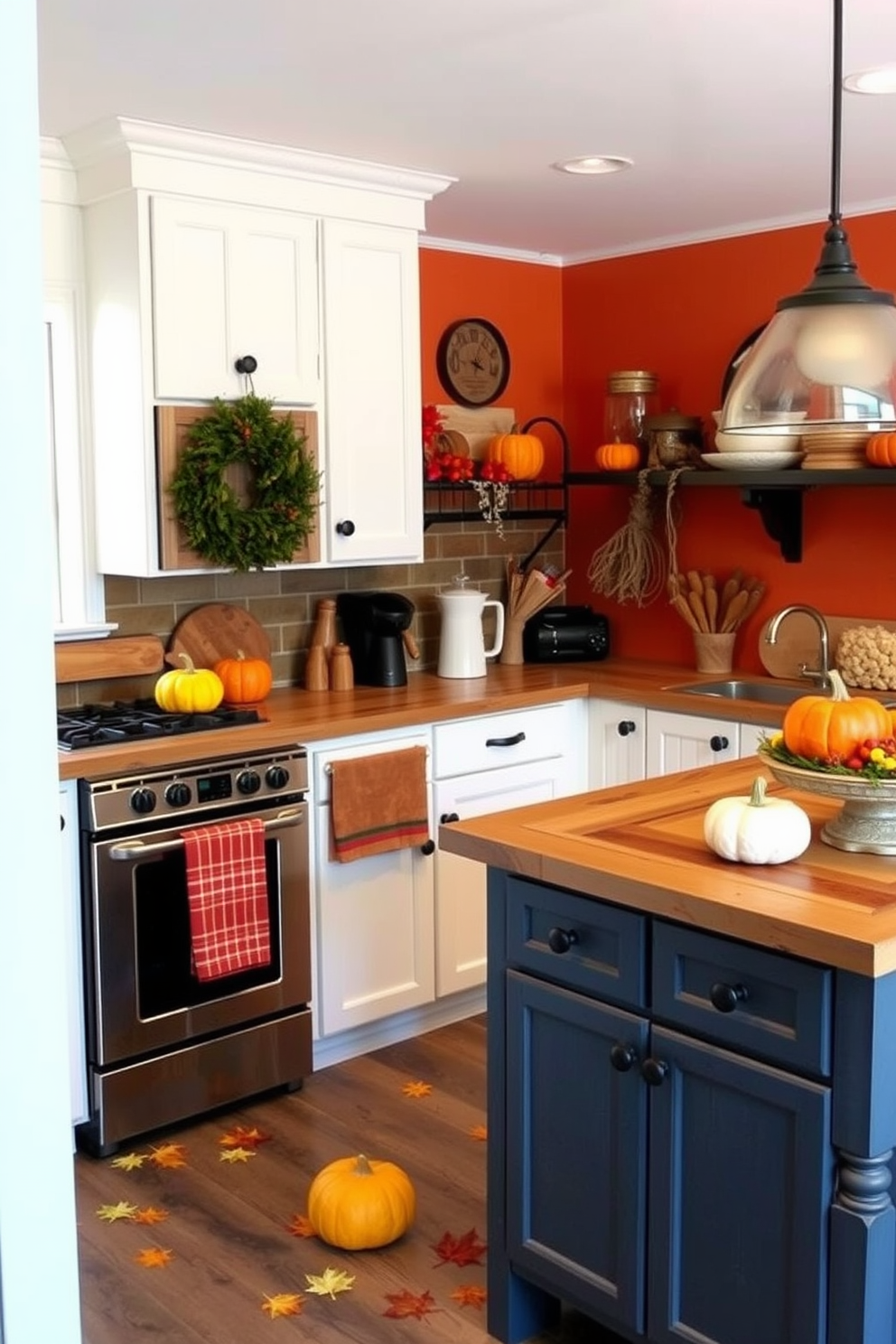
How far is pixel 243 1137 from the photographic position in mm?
3355

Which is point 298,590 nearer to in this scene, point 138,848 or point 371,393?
point 371,393

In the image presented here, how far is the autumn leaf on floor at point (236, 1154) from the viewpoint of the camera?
3.24 m

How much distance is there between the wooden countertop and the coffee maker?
0.18 ft

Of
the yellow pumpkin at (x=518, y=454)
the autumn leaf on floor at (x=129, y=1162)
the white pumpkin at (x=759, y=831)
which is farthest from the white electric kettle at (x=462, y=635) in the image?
the white pumpkin at (x=759, y=831)

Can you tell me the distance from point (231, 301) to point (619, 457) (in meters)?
1.50

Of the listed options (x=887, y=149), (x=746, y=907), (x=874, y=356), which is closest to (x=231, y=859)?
(x=746, y=907)

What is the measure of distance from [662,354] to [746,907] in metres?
3.17

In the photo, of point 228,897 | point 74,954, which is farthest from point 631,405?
point 74,954

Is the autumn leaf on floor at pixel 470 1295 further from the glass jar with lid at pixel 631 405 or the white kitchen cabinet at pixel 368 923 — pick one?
the glass jar with lid at pixel 631 405

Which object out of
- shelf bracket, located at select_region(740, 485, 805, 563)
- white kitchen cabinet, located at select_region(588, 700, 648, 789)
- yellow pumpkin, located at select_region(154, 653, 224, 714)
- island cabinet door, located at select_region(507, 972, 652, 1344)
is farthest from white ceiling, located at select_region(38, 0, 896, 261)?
island cabinet door, located at select_region(507, 972, 652, 1344)

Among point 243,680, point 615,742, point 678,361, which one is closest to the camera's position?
point 243,680

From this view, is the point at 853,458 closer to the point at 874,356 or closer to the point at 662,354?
the point at 662,354

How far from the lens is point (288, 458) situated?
3.67 metres

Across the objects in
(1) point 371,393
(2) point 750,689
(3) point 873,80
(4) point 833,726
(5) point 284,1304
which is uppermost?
(3) point 873,80
